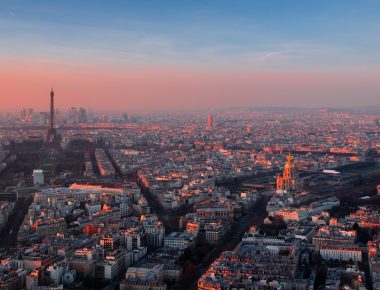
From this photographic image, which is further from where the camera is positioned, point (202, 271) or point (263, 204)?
point (263, 204)

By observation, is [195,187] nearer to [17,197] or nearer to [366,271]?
[17,197]

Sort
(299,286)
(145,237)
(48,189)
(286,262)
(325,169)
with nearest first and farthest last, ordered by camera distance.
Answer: (299,286) < (286,262) < (145,237) < (48,189) < (325,169)

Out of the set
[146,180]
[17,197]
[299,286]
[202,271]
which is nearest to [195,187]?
[146,180]

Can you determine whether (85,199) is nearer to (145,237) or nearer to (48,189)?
(48,189)

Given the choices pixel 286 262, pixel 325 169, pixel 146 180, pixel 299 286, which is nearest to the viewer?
pixel 299 286

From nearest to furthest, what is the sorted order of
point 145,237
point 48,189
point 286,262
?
point 286,262 → point 145,237 → point 48,189

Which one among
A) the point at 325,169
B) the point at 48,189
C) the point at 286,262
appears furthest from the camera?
the point at 325,169

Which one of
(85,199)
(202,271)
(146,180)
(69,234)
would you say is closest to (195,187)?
(146,180)

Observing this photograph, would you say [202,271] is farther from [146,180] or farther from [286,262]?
[146,180]

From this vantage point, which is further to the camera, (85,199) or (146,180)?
(146,180)
